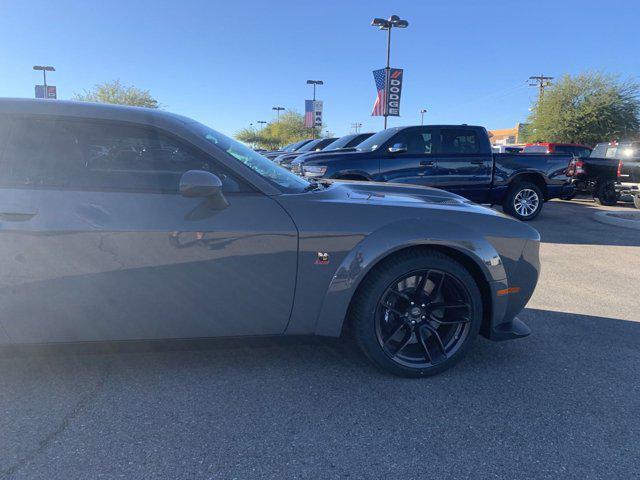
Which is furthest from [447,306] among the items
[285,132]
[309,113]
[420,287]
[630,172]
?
[285,132]

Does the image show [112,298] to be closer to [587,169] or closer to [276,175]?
[276,175]

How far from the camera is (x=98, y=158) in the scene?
2631 mm

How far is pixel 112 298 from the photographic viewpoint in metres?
2.47

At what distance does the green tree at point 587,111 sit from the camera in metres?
29.8

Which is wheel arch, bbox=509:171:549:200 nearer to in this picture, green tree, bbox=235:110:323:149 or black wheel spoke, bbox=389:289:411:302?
black wheel spoke, bbox=389:289:411:302

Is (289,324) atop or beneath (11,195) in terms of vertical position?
beneath

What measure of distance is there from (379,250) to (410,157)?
6.11 metres

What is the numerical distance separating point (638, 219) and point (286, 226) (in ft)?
31.2

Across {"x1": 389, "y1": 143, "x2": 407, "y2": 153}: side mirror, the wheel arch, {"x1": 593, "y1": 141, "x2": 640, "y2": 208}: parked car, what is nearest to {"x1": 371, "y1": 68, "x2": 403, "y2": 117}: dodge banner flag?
{"x1": 593, "y1": 141, "x2": 640, "y2": 208}: parked car

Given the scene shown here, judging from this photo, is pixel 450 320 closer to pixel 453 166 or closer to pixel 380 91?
pixel 453 166

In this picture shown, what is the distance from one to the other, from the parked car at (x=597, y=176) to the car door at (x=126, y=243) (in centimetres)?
1205

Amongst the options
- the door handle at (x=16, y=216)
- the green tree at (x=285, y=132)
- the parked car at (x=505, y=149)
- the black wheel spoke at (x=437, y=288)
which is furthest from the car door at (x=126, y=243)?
the green tree at (x=285, y=132)

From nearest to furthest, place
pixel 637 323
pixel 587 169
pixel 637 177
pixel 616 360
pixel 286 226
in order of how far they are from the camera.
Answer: pixel 286 226 → pixel 616 360 → pixel 637 323 → pixel 637 177 → pixel 587 169

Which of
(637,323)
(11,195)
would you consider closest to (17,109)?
(11,195)
